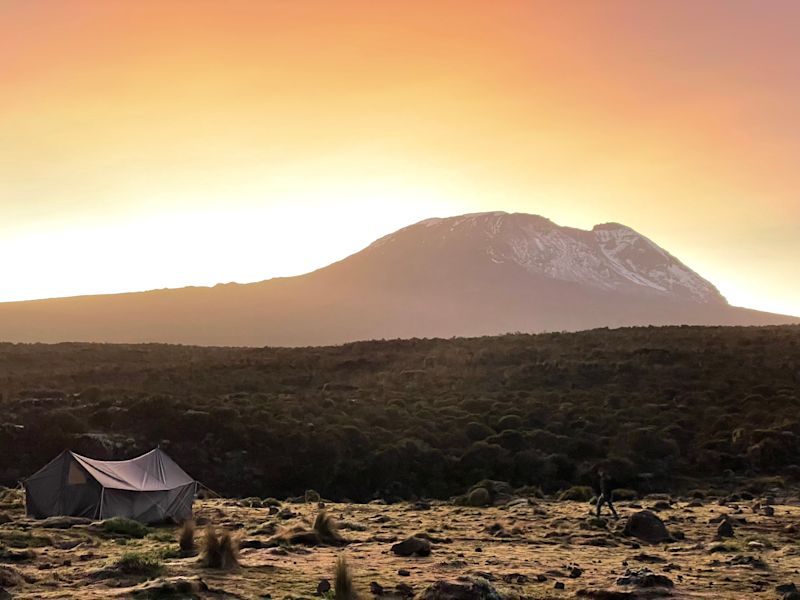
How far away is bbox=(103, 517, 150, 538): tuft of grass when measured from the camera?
1680cm

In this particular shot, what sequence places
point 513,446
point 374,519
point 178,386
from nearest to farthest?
point 374,519
point 513,446
point 178,386

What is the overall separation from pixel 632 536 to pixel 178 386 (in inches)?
1095

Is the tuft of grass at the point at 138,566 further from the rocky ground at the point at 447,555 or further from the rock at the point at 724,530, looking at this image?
the rock at the point at 724,530

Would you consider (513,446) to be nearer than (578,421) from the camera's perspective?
Yes

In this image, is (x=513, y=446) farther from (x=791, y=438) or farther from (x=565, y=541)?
(x=565, y=541)

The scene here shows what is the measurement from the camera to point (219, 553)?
12297mm

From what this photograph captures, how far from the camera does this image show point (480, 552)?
1459cm

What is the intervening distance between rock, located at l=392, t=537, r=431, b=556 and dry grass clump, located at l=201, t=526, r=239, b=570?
11.0 ft

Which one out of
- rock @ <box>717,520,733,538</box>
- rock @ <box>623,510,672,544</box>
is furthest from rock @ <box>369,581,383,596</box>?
rock @ <box>717,520,733,538</box>

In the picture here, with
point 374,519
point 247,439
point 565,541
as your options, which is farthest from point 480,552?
point 247,439

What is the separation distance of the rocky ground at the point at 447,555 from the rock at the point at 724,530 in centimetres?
5

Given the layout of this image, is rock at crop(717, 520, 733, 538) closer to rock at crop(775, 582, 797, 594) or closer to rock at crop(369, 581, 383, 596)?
rock at crop(775, 582, 797, 594)

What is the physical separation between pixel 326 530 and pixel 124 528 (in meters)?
4.99

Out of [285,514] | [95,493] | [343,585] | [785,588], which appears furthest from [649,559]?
[95,493]
